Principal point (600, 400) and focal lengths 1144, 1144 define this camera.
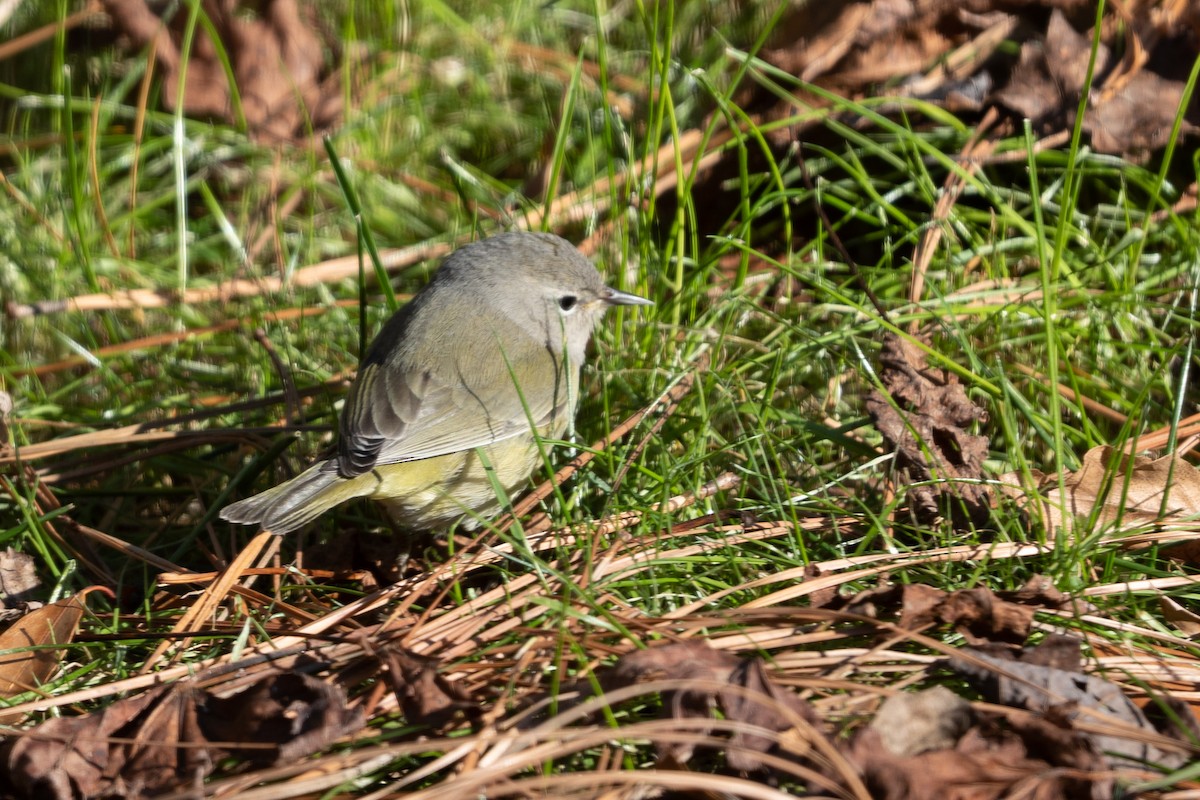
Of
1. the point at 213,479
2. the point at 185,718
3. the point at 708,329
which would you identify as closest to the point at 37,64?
the point at 213,479

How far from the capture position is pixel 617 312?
12.8ft

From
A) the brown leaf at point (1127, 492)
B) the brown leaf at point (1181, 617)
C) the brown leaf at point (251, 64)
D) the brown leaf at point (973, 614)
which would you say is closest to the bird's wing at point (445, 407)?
the brown leaf at point (973, 614)

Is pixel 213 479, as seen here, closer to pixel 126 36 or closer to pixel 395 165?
pixel 395 165

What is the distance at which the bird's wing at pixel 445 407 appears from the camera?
10.7 ft

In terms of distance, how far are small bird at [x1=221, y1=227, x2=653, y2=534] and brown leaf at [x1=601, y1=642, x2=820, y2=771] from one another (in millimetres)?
1085

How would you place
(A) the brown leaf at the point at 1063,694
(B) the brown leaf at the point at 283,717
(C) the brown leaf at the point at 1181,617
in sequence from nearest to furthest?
(A) the brown leaf at the point at 1063,694, (B) the brown leaf at the point at 283,717, (C) the brown leaf at the point at 1181,617

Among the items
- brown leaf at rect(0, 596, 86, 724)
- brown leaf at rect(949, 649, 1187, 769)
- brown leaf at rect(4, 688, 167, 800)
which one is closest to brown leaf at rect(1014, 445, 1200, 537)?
Answer: brown leaf at rect(949, 649, 1187, 769)

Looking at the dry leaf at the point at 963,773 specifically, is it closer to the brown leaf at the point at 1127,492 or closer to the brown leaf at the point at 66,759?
the brown leaf at the point at 1127,492

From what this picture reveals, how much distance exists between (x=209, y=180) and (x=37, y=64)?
1234 millimetres

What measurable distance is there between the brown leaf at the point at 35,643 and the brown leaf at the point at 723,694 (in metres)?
1.43

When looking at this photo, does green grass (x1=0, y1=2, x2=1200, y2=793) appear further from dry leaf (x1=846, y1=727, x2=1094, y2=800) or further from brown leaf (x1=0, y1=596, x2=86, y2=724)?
dry leaf (x1=846, y1=727, x2=1094, y2=800)

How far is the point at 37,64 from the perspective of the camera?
562cm

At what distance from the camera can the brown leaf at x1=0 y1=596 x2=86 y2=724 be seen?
2680 mm

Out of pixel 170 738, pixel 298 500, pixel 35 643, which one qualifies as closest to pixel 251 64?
pixel 298 500
